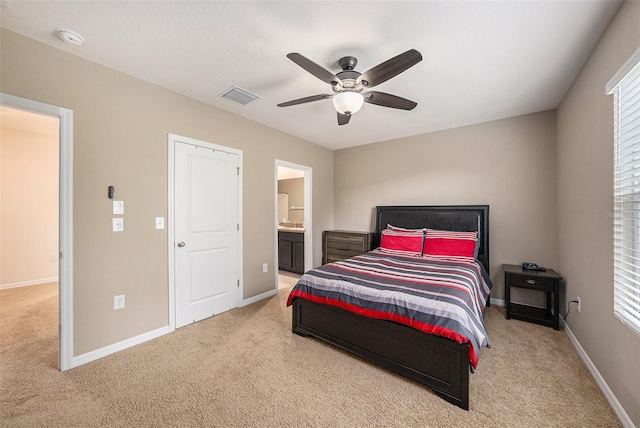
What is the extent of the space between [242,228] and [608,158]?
3.61m

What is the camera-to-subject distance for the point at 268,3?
5.32 feet

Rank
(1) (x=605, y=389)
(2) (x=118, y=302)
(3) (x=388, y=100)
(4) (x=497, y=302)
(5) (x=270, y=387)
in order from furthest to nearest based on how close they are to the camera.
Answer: (4) (x=497, y=302) → (2) (x=118, y=302) → (3) (x=388, y=100) → (5) (x=270, y=387) → (1) (x=605, y=389)

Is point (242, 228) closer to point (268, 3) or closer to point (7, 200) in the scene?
point (268, 3)

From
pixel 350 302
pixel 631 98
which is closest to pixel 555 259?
pixel 631 98

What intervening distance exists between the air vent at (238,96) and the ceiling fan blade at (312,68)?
122cm

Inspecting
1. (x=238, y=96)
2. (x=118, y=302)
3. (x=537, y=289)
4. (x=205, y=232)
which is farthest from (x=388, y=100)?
(x=118, y=302)

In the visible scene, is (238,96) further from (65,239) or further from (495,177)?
(495,177)

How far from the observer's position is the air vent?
2760 mm

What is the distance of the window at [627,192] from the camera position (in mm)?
1494

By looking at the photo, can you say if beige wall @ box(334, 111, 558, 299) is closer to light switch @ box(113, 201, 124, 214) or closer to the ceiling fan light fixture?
the ceiling fan light fixture

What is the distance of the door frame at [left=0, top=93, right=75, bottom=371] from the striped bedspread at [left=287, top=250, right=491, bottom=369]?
6.16ft

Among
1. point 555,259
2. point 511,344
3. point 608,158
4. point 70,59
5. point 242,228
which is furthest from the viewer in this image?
point 242,228

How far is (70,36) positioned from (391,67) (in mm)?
2407

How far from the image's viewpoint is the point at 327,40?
6.40 feet
